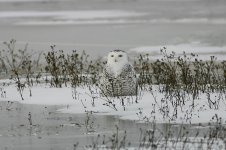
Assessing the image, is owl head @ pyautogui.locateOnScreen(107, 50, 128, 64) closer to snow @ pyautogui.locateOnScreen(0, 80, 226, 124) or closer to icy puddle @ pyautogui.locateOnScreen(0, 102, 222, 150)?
snow @ pyautogui.locateOnScreen(0, 80, 226, 124)

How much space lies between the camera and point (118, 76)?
10.3 metres

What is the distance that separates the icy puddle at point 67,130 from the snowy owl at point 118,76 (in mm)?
1042

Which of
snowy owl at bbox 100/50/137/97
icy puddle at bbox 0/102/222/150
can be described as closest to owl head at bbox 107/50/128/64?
snowy owl at bbox 100/50/137/97

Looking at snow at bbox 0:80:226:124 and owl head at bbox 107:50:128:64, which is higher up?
owl head at bbox 107:50:128:64

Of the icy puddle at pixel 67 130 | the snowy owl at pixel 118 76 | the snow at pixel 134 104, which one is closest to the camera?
the icy puddle at pixel 67 130

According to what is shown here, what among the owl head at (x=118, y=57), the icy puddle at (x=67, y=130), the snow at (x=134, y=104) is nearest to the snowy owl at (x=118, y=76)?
the owl head at (x=118, y=57)

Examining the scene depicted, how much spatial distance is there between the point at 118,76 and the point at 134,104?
78cm

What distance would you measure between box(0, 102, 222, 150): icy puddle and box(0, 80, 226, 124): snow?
27cm

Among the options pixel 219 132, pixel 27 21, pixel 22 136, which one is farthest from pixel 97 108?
pixel 27 21

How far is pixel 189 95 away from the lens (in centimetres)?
1047

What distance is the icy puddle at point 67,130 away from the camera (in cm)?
707

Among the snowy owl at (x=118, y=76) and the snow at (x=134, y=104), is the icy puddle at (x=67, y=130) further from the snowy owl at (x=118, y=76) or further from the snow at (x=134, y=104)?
the snowy owl at (x=118, y=76)

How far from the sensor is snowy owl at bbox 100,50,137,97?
33.6ft

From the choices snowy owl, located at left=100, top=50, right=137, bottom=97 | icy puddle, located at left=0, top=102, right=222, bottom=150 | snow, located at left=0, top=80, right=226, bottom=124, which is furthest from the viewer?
snowy owl, located at left=100, top=50, right=137, bottom=97
